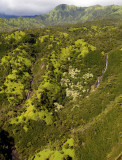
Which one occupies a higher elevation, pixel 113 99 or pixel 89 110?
pixel 113 99

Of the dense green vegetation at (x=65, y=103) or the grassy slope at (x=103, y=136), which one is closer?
the grassy slope at (x=103, y=136)

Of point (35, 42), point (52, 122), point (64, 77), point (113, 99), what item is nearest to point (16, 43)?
point (35, 42)

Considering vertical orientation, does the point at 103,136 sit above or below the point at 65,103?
below

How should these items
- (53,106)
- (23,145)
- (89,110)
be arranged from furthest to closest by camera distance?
(53,106), (89,110), (23,145)

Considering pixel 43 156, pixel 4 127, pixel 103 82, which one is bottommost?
pixel 43 156

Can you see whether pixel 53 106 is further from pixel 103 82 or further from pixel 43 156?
Answer: pixel 103 82

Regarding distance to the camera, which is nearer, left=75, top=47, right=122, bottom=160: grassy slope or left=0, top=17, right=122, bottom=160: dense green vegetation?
left=75, top=47, right=122, bottom=160: grassy slope

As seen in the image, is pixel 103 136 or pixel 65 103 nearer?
pixel 103 136

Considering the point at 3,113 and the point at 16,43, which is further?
the point at 16,43
